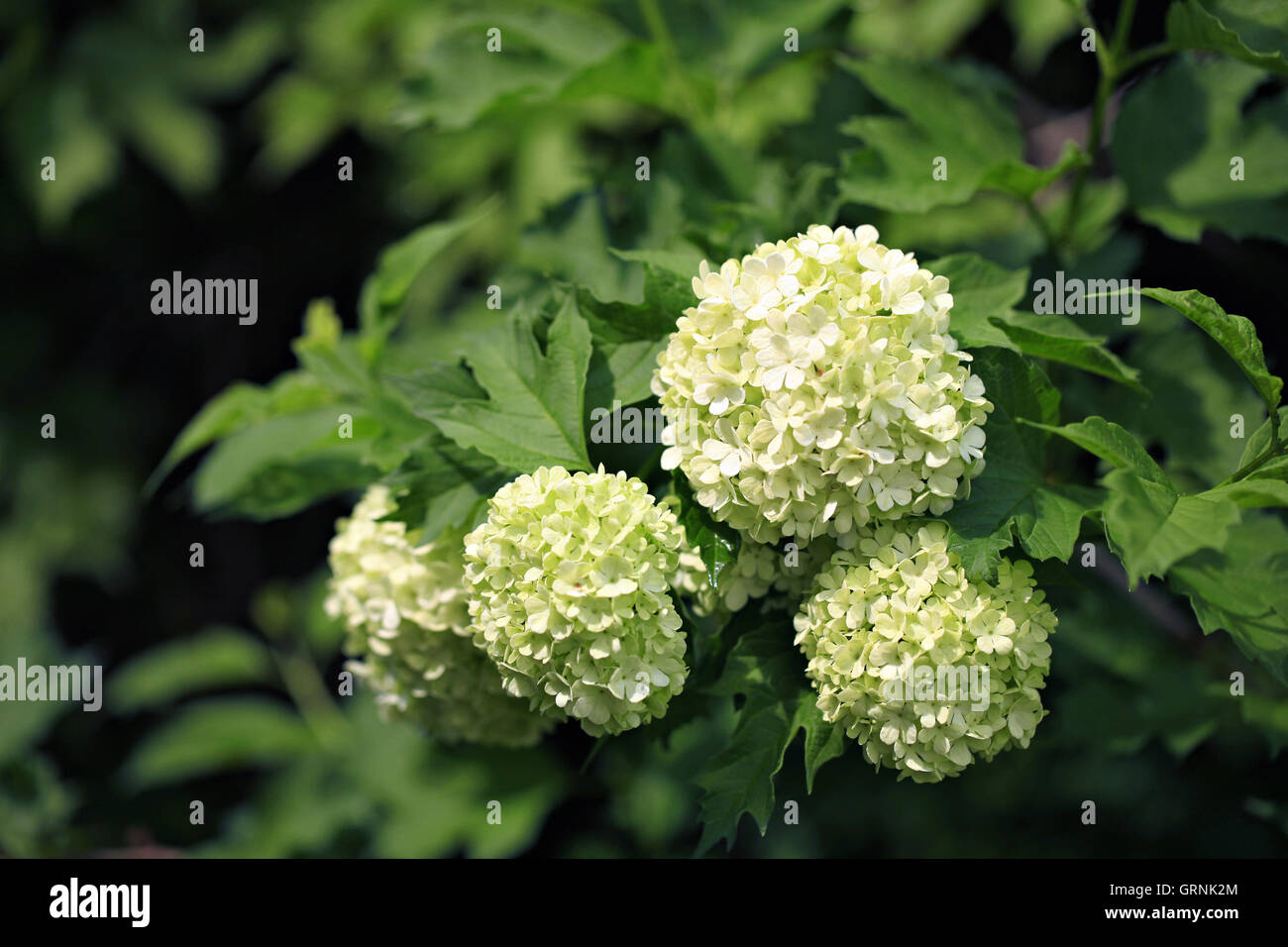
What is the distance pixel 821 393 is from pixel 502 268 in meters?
2.10

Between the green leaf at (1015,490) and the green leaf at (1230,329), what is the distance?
0.64 ft

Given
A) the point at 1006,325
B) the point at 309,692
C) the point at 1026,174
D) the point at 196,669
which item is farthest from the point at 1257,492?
the point at 196,669

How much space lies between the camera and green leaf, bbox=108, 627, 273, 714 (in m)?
3.54

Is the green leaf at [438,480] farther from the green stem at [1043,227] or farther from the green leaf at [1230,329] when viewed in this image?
the green stem at [1043,227]

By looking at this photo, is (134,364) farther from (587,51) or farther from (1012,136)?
(1012,136)

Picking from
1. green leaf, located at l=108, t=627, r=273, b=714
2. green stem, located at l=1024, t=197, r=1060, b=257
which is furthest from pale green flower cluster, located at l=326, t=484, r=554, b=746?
green leaf, located at l=108, t=627, r=273, b=714

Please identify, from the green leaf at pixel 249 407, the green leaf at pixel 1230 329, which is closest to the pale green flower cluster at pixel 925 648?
the green leaf at pixel 1230 329

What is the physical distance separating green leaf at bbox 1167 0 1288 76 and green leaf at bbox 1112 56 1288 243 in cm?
18

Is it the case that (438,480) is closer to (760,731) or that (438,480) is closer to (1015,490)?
(760,731)

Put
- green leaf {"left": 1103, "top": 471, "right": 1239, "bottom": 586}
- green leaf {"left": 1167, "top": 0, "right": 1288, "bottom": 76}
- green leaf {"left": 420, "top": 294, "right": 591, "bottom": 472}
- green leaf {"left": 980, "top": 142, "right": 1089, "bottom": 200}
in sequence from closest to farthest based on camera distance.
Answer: green leaf {"left": 1103, "top": 471, "right": 1239, "bottom": 586} < green leaf {"left": 420, "top": 294, "right": 591, "bottom": 472} < green leaf {"left": 1167, "top": 0, "right": 1288, "bottom": 76} < green leaf {"left": 980, "top": 142, "right": 1089, "bottom": 200}

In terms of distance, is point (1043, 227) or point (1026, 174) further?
point (1043, 227)

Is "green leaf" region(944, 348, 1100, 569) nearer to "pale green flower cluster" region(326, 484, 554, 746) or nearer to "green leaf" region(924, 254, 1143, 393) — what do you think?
"green leaf" region(924, 254, 1143, 393)

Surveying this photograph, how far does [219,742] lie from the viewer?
3.47 meters
